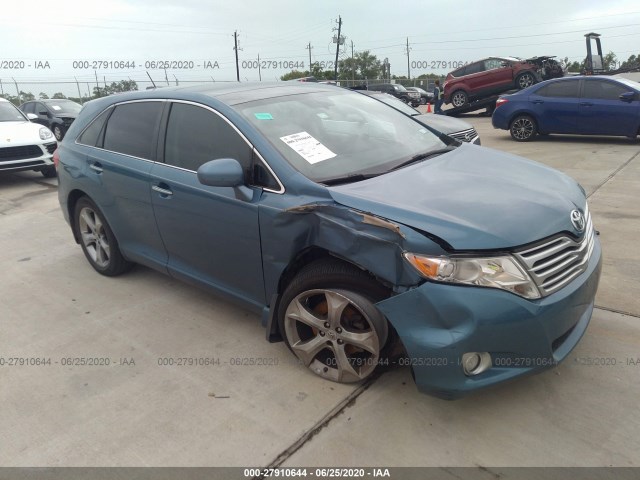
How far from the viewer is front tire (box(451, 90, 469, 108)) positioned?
56.3 feet

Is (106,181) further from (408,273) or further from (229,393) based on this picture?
(408,273)

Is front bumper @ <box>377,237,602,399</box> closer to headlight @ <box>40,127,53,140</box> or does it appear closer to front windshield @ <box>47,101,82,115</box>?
headlight @ <box>40,127,53,140</box>

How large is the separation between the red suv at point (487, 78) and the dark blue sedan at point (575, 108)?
18.6ft

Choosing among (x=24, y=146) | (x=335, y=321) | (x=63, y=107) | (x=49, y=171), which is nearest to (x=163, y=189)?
(x=335, y=321)

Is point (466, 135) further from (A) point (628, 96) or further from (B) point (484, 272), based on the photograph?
(B) point (484, 272)

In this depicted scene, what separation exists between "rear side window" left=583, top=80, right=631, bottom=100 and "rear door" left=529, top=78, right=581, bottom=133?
0.19 m

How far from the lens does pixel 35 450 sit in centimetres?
242

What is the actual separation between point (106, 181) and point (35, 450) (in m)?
2.13

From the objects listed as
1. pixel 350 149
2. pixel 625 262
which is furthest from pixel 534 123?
pixel 350 149

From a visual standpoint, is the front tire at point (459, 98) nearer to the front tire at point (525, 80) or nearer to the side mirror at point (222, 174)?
the front tire at point (525, 80)

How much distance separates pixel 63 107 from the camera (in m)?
16.2

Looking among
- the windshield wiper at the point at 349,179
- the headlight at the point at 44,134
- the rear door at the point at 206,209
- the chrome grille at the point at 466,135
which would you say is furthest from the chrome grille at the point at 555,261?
the headlight at the point at 44,134

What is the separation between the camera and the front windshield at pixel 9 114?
9.44 meters

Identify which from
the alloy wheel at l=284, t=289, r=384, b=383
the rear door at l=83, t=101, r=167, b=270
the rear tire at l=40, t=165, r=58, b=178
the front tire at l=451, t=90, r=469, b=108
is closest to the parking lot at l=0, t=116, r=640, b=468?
the alloy wheel at l=284, t=289, r=384, b=383
